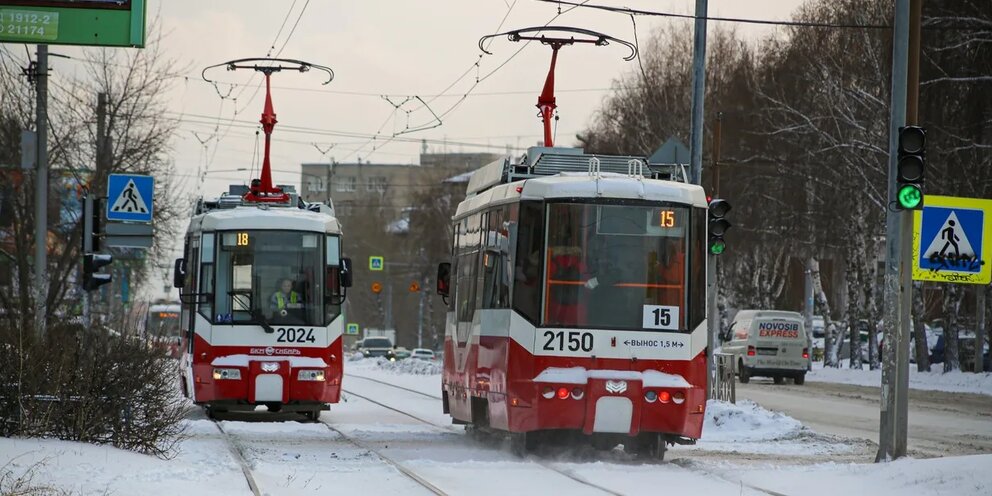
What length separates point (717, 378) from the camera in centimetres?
2816

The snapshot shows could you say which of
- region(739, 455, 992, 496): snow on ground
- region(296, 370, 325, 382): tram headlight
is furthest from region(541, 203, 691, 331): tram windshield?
region(296, 370, 325, 382): tram headlight

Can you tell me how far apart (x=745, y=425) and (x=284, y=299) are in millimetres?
6896

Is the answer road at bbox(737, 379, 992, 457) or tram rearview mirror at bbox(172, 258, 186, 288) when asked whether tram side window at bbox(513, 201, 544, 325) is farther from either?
tram rearview mirror at bbox(172, 258, 186, 288)

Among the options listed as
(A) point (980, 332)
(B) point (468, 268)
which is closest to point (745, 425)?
(B) point (468, 268)

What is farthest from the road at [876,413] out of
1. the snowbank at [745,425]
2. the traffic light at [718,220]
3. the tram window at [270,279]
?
the tram window at [270,279]

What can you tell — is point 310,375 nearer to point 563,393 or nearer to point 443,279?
point 443,279

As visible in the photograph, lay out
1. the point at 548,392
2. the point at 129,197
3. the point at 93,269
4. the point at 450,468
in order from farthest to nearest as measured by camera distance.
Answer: the point at 129,197
the point at 93,269
the point at 548,392
the point at 450,468

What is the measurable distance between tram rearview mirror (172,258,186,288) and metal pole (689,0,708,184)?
26.6 feet

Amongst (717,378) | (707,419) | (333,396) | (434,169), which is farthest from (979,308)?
(434,169)

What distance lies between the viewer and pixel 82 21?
51.3ft

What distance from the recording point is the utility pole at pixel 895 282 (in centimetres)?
1606

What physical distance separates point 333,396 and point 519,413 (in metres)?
7.12

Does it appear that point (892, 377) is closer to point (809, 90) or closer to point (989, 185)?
point (989, 185)

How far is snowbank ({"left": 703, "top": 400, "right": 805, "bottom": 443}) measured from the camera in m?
21.3
